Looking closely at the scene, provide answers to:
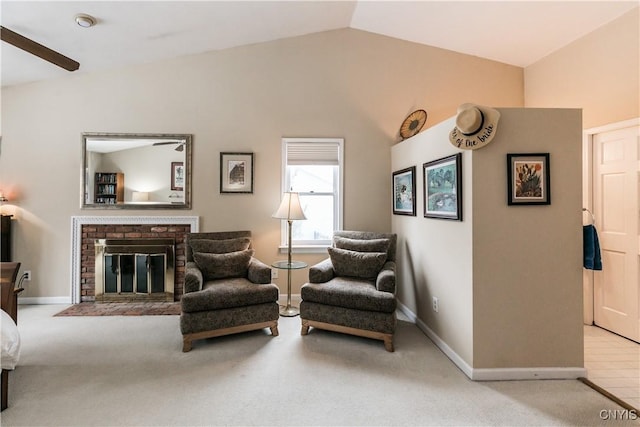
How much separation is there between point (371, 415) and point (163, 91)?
13.3 ft

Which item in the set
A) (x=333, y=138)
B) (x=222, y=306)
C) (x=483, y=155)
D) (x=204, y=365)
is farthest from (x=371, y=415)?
(x=333, y=138)

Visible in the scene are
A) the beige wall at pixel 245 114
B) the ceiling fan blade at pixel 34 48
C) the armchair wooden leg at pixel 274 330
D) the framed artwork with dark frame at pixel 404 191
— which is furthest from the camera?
the beige wall at pixel 245 114

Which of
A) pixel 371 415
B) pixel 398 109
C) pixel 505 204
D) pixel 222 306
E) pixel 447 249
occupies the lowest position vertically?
pixel 371 415

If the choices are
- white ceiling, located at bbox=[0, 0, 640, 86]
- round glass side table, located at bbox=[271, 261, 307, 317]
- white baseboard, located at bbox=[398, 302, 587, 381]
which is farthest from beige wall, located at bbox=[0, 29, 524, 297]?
white baseboard, located at bbox=[398, 302, 587, 381]

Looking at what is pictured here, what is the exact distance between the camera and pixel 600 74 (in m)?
3.08

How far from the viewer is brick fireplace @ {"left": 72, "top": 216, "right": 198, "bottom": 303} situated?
387cm

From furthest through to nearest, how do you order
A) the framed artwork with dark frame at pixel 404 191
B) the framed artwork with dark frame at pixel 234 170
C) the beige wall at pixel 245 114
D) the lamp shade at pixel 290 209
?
1. the framed artwork with dark frame at pixel 234 170
2. the beige wall at pixel 245 114
3. the lamp shade at pixel 290 209
4. the framed artwork with dark frame at pixel 404 191

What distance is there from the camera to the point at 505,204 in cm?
227

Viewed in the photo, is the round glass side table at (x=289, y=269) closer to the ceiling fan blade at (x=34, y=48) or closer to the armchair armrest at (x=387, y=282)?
the armchair armrest at (x=387, y=282)

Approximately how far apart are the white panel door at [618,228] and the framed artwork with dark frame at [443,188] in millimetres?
1776

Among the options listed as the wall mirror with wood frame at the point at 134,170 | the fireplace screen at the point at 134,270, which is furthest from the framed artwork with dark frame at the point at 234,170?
the fireplace screen at the point at 134,270

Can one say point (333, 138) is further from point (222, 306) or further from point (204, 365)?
point (204, 365)

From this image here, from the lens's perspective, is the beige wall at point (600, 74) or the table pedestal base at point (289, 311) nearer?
the beige wall at point (600, 74)

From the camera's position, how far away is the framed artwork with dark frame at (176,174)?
154 inches
